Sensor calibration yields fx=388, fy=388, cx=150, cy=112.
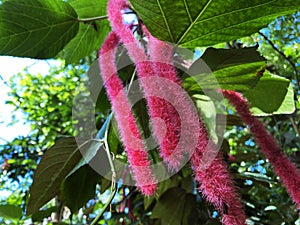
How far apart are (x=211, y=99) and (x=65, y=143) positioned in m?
0.24

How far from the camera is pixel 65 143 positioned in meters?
0.61

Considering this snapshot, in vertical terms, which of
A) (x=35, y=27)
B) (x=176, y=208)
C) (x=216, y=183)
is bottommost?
(x=176, y=208)

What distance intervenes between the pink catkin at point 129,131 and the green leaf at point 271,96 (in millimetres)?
274

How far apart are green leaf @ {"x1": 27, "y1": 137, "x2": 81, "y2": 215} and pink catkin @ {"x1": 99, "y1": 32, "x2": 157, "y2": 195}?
0.20m

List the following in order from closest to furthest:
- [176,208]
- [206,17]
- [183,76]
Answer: [206,17], [183,76], [176,208]

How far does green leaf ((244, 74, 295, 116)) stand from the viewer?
0.61 m

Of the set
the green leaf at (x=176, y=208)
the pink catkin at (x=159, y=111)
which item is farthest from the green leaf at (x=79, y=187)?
the pink catkin at (x=159, y=111)

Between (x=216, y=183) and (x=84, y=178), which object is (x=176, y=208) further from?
(x=216, y=183)

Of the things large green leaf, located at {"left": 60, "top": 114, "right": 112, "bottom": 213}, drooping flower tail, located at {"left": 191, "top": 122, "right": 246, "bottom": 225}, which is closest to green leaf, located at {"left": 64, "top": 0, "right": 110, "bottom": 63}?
large green leaf, located at {"left": 60, "top": 114, "right": 112, "bottom": 213}

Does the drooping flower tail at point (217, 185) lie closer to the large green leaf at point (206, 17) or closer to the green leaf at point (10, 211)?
the large green leaf at point (206, 17)

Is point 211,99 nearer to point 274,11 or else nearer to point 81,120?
point 274,11

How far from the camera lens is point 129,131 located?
1.21 ft

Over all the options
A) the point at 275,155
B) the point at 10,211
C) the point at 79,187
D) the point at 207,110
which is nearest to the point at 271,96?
the point at 207,110

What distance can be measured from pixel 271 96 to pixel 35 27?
0.39 metres
